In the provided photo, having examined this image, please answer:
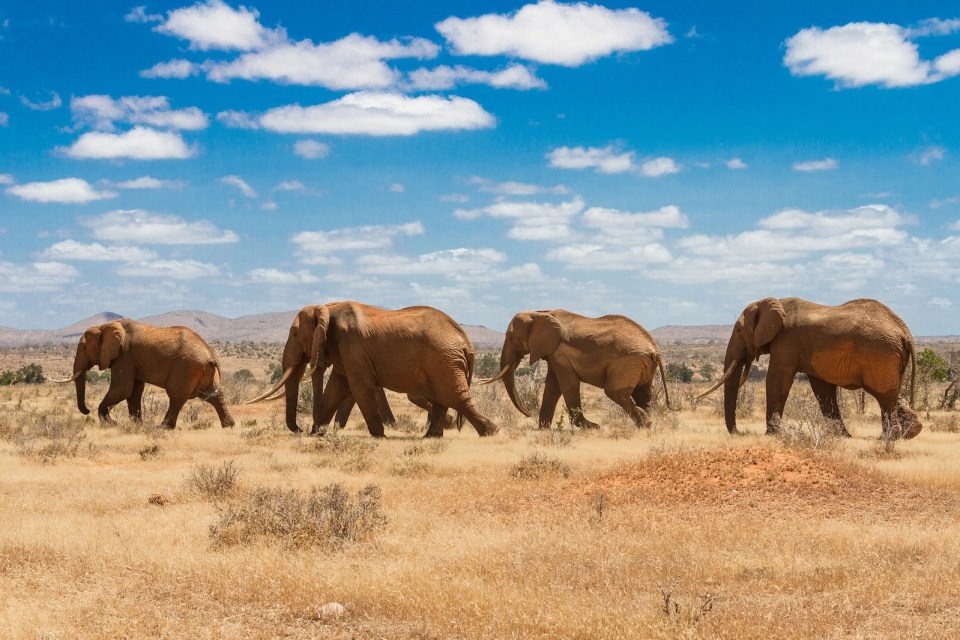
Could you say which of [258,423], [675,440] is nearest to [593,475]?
[675,440]

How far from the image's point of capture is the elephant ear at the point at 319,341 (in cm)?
1855

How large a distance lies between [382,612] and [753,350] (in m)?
14.6

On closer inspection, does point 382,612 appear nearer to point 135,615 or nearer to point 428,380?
point 135,615

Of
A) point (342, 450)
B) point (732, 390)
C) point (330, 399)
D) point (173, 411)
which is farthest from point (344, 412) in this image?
point (732, 390)

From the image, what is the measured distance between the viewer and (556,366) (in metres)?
21.1

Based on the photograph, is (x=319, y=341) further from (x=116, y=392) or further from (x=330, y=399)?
(x=116, y=392)

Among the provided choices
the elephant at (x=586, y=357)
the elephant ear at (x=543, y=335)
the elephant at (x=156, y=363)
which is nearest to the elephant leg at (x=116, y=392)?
the elephant at (x=156, y=363)

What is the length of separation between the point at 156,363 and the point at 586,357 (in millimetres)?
10239

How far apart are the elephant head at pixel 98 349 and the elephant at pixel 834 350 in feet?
45.5

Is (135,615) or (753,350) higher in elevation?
(753,350)

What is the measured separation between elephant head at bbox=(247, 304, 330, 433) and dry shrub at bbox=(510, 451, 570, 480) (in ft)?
20.4

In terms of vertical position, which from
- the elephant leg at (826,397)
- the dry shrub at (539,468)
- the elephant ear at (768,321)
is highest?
the elephant ear at (768,321)

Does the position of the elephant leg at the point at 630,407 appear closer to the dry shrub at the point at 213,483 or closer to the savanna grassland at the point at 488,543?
the savanna grassland at the point at 488,543

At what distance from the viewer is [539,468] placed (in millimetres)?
13562
